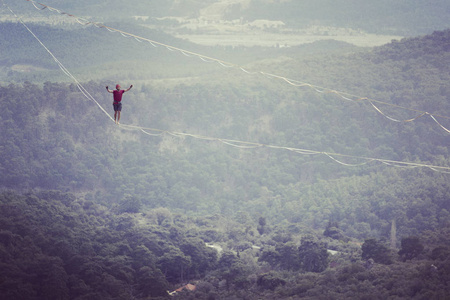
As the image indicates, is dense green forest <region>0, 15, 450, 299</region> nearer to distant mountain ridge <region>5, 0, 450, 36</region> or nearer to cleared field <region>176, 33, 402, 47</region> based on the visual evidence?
cleared field <region>176, 33, 402, 47</region>

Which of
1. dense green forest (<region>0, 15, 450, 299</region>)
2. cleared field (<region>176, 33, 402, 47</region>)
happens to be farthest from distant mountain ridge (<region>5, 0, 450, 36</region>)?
dense green forest (<region>0, 15, 450, 299</region>)

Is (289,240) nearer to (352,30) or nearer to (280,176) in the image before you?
(280,176)

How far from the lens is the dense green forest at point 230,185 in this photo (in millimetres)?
38781

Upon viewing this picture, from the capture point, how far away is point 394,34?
116562mm

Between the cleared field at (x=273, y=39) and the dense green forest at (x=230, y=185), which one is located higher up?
the cleared field at (x=273, y=39)

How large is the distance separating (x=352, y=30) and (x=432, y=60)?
3899 cm

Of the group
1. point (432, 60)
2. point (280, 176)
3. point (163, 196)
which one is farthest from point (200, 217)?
point (432, 60)

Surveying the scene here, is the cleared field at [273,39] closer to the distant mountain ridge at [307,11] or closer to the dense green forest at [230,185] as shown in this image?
the distant mountain ridge at [307,11]

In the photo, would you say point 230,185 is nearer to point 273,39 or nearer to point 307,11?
point 273,39

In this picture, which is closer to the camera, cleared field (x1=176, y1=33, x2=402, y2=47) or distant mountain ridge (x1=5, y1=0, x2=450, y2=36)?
cleared field (x1=176, y1=33, x2=402, y2=47)

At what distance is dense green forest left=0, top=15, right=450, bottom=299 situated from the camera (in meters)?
38.8

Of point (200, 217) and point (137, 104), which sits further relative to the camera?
point (137, 104)

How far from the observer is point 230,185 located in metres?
73.9

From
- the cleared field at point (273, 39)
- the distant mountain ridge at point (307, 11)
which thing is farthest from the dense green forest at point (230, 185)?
the distant mountain ridge at point (307, 11)
